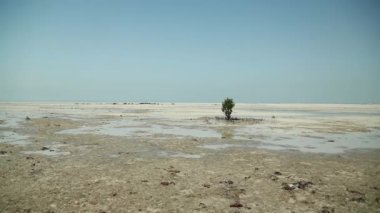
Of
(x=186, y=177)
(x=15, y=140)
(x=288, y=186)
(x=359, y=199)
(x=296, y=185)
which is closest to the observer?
Result: (x=359, y=199)

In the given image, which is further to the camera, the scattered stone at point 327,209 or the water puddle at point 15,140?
the water puddle at point 15,140

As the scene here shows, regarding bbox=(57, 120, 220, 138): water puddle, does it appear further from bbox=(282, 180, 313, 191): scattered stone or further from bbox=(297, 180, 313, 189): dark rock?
bbox=(282, 180, 313, 191): scattered stone

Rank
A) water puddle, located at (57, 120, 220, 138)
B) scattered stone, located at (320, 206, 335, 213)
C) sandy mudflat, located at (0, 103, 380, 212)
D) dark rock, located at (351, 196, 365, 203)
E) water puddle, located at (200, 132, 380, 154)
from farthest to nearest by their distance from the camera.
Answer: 1. water puddle, located at (57, 120, 220, 138)
2. water puddle, located at (200, 132, 380, 154)
3. dark rock, located at (351, 196, 365, 203)
4. sandy mudflat, located at (0, 103, 380, 212)
5. scattered stone, located at (320, 206, 335, 213)

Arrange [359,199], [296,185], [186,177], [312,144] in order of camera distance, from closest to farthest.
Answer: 1. [359,199]
2. [296,185]
3. [186,177]
4. [312,144]

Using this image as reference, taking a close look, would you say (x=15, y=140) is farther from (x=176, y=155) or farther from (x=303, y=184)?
(x=303, y=184)

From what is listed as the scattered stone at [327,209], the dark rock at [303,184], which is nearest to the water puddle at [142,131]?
the dark rock at [303,184]

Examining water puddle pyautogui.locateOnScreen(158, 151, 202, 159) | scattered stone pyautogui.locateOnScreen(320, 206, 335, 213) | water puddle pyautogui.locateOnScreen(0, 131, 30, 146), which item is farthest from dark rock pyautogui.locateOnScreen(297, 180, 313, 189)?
water puddle pyautogui.locateOnScreen(0, 131, 30, 146)

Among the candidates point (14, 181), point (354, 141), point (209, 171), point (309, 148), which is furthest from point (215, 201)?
point (354, 141)

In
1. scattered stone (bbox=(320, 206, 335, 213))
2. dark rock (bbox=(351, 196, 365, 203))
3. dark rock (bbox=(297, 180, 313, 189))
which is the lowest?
scattered stone (bbox=(320, 206, 335, 213))

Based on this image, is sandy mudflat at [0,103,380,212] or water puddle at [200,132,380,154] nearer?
sandy mudflat at [0,103,380,212]

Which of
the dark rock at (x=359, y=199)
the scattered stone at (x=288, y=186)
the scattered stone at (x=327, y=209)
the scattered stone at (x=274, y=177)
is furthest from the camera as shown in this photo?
the scattered stone at (x=274, y=177)

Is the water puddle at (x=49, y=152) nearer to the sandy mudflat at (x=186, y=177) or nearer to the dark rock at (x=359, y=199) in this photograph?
the sandy mudflat at (x=186, y=177)

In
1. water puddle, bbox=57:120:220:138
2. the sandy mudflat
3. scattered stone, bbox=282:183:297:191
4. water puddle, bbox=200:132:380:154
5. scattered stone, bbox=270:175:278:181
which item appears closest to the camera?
the sandy mudflat

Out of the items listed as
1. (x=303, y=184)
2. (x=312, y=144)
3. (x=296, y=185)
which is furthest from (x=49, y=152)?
(x=312, y=144)
